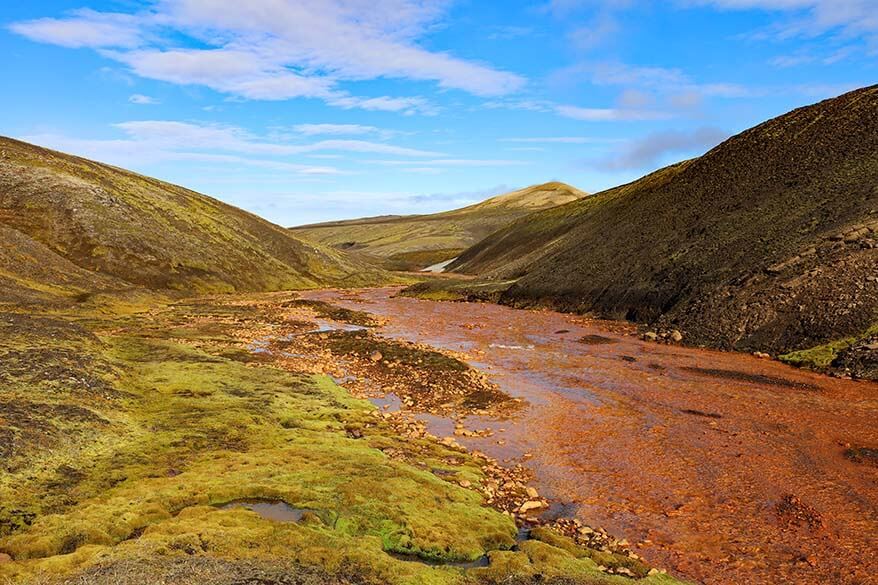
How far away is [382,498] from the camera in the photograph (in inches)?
623

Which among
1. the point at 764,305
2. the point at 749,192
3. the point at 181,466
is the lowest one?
the point at 181,466

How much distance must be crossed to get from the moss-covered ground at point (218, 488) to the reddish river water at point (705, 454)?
2678 millimetres

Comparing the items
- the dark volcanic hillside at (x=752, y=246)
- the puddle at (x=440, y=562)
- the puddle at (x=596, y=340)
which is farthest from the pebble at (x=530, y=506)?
the puddle at (x=596, y=340)

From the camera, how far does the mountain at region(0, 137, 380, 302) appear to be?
233 feet

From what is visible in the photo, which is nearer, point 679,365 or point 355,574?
point 355,574

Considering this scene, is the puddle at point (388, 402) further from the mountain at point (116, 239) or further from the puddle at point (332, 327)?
the mountain at point (116, 239)

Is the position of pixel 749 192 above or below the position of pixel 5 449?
above

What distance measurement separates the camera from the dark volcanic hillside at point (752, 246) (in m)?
40.0

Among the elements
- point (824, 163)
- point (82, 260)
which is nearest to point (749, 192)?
point (824, 163)

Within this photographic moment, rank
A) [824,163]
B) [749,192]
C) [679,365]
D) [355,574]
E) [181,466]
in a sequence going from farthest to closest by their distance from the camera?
[749,192], [824,163], [679,365], [181,466], [355,574]

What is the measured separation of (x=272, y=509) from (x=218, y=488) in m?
1.91

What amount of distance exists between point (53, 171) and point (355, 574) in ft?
406

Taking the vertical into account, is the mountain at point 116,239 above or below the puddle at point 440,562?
above

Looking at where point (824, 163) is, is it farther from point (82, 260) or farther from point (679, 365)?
point (82, 260)
